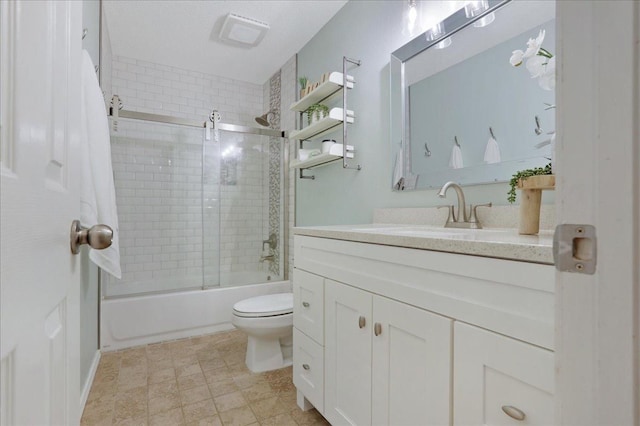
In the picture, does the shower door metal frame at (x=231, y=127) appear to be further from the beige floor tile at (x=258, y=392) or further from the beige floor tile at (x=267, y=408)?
the beige floor tile at (x=267, y=408)

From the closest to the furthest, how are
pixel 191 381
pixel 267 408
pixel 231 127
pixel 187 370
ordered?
1. pixel 267 408
2. pixel 191 381
3. pixel 187 370
4. pixel 231 127

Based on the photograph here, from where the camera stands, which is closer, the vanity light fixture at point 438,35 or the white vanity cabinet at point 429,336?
the white vanity cabinet at point 429,336

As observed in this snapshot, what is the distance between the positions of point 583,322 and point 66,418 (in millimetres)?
826

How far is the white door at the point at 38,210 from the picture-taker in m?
0.36

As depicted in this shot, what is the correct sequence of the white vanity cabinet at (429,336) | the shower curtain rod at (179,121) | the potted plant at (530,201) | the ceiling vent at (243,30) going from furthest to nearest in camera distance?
the shower curtain rod at (179,121)
the ceiling vent at (243,30)
the potted plant at (530,201)
the white vanity cabinet at (429,336)

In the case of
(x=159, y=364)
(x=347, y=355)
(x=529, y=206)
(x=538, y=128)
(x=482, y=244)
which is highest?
(x=538, y=128)

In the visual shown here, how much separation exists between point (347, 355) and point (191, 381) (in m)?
1.11

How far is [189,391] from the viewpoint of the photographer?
5.77 feet

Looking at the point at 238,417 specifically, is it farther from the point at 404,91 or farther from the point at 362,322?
the point at 404,91

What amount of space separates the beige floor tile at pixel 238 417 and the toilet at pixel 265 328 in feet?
1.27

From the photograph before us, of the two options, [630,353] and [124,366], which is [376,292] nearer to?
[630,353]

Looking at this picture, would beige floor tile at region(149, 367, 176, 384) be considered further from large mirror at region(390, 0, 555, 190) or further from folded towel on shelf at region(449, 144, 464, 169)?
folded towel on shelf at region(449, 144, 464, 169)

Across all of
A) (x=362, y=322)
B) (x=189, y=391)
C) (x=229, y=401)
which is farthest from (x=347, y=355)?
(x=189, y=391)

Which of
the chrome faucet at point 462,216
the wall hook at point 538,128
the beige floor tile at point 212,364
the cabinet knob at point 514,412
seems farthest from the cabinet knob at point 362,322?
the beige floor tile at point 212,364
